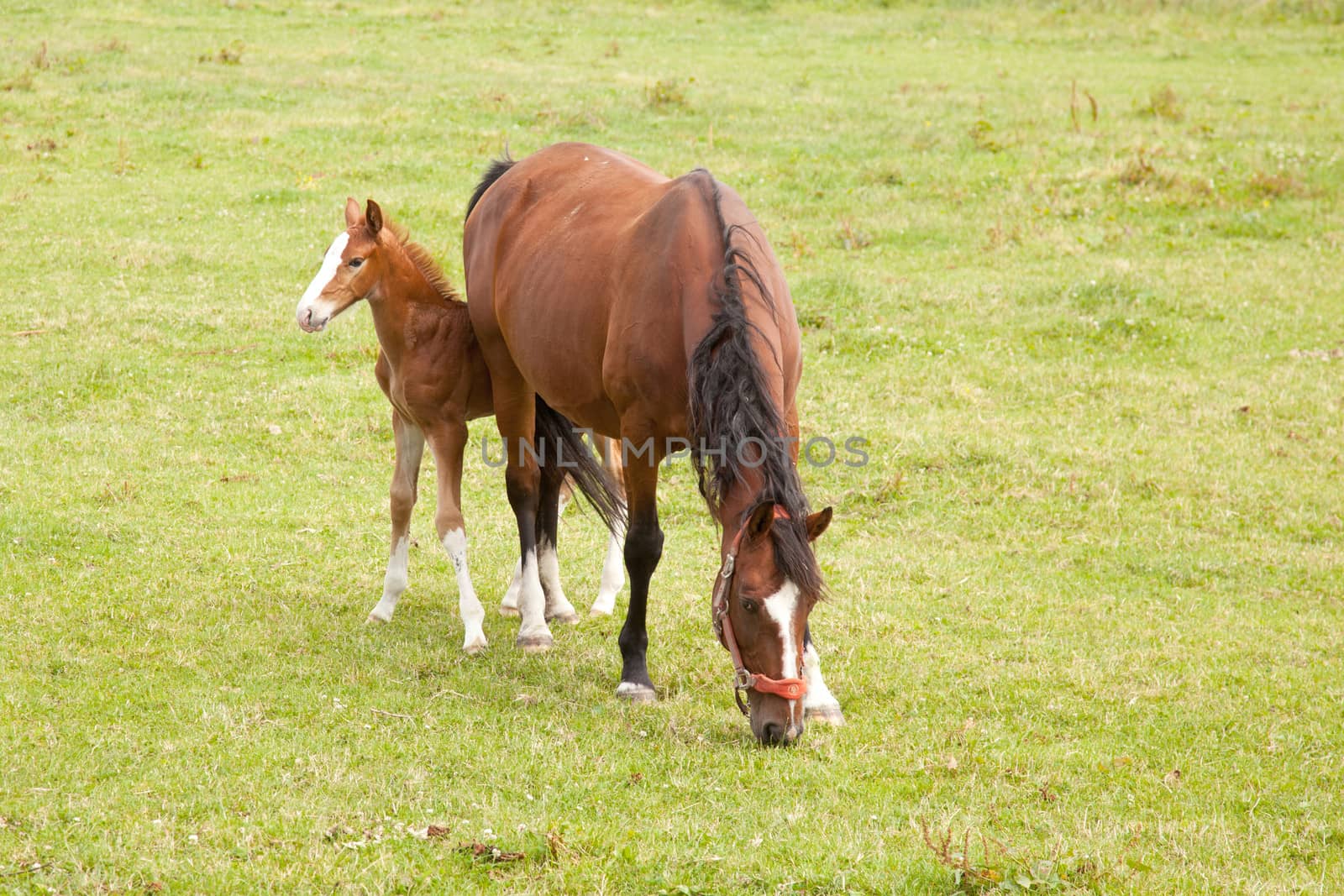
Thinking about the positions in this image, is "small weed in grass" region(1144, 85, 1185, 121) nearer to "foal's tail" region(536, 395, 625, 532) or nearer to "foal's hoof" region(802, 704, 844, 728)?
"foal's tail" region(536, 395, 625, 532)

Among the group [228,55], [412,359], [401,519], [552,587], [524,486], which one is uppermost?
[228,55]

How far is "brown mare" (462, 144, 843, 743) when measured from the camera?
16.2 ft

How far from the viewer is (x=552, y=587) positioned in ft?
22.8

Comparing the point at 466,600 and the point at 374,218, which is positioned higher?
the point at 374,218

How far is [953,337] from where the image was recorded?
11.3m

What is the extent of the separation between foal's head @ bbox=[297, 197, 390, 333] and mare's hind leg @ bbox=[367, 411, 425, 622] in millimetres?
706

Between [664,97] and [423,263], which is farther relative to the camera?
[664,97]

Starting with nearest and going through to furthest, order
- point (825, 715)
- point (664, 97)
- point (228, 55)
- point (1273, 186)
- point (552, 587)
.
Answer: point (825, 715) < point (552, 587) < point (1273, 186) < point (664, 97) < point (228, 55)

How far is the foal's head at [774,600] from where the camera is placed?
15.9ft

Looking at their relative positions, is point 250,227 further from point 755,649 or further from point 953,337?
point 755,649

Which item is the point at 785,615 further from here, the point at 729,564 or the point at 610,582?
the point at 610,582

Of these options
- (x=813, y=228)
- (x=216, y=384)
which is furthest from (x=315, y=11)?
(x=216, y=384)

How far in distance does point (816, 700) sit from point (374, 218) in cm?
310

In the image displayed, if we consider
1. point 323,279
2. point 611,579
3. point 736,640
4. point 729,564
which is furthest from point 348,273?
point 736,640
